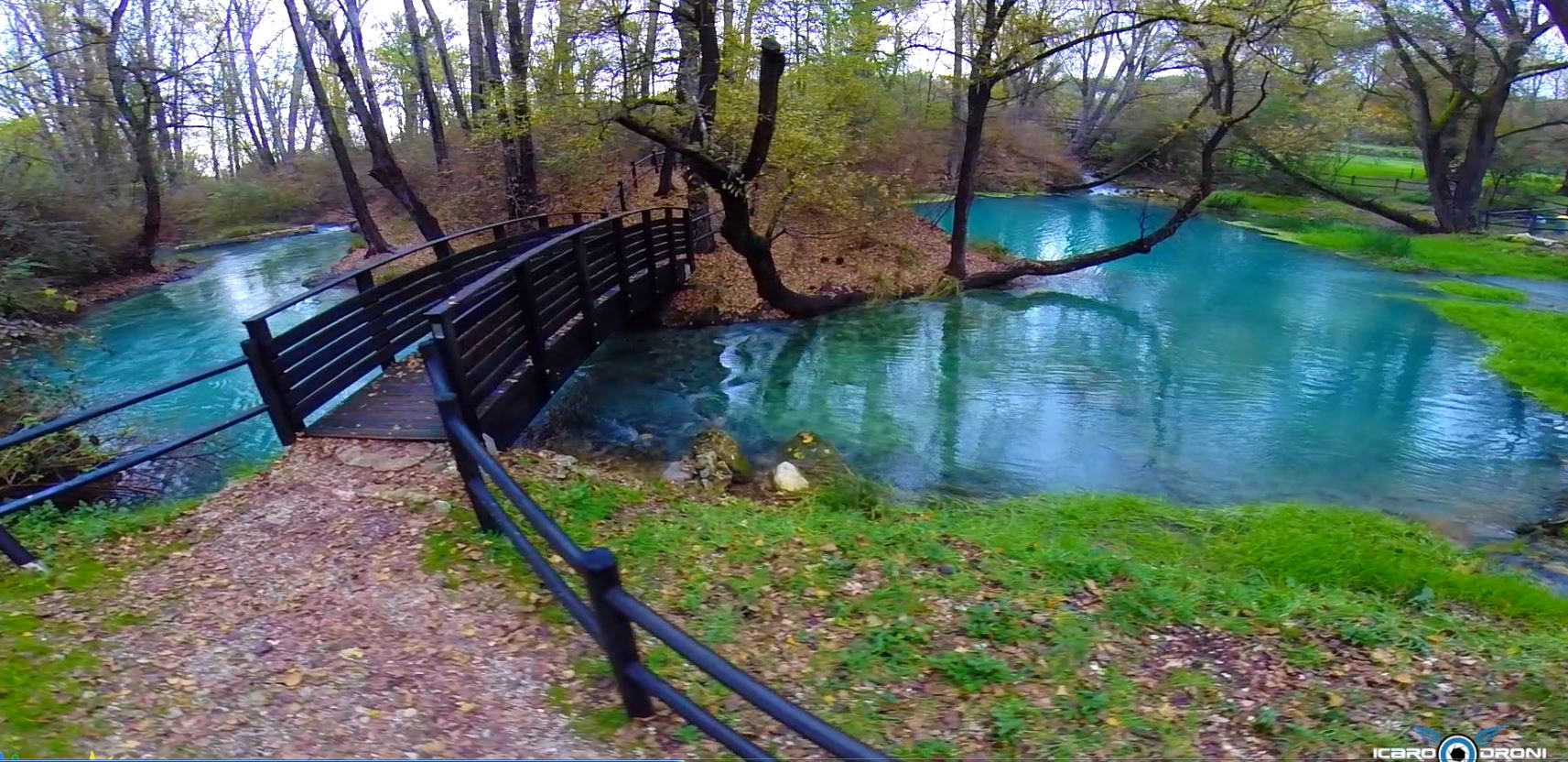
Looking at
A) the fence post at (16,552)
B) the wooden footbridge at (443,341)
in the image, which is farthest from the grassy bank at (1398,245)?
the fence post at (16,552)

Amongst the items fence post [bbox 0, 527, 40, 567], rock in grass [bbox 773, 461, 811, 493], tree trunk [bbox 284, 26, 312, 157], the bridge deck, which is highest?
tree trunk [bbox 284, 26, 312, 157]

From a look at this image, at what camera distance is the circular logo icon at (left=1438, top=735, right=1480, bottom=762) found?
3.49m

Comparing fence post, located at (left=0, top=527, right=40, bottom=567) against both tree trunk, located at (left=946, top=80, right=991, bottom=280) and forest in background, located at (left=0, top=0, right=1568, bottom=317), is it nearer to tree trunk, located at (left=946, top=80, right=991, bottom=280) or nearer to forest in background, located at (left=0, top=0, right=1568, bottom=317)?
forest in background, located at (left=0, top=0, right=1568, bottom=317)

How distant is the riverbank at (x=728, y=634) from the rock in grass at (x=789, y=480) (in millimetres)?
1266

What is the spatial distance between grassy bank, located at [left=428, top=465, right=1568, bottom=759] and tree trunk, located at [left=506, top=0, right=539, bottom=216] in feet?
28.1

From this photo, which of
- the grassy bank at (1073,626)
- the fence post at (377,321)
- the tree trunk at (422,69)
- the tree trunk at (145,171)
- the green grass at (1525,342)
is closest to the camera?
the grassy bank at (1073,626)

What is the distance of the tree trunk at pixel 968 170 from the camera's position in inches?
605

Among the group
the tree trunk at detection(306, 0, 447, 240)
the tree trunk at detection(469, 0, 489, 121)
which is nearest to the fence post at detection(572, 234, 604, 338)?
the tree trunk at detection(306, 0, 447, 240)

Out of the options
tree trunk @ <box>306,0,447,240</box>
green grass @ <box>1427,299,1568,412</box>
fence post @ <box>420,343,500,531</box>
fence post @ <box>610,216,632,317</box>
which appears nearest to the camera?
fence post @ <box>420,343,500,531</box>

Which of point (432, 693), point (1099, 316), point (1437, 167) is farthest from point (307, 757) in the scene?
point (1437, 167)

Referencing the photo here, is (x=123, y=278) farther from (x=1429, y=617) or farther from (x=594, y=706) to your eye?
(x=1429, y=617)

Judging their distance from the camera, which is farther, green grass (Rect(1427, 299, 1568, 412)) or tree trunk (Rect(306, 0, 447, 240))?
tree trunk (Rect(306, 0, 447, 240))

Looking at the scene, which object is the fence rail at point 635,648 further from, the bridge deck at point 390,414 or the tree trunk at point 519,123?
the tree trunk at point 519,123

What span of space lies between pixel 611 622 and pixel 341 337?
194 inches
